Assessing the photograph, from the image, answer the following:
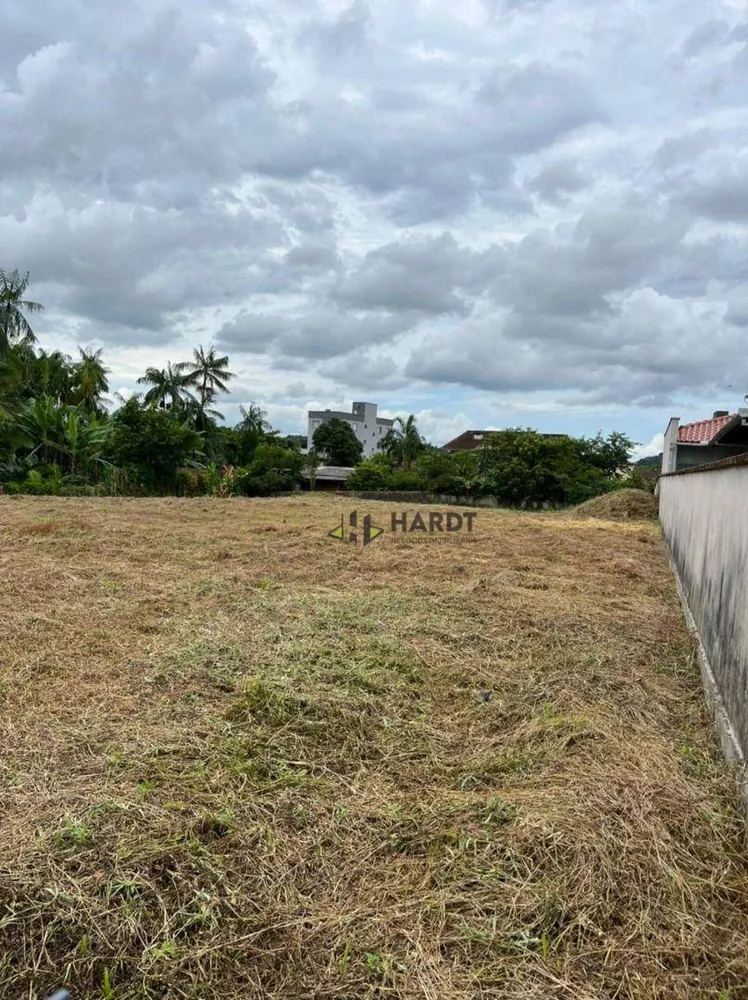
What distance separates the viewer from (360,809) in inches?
76.0

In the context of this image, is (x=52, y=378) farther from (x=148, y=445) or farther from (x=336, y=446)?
(x=336, y=446)

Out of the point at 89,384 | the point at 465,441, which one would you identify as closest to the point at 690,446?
the point at 89,384

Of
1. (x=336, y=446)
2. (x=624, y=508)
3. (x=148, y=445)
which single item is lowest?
(x=624, y=508)

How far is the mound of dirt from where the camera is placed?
536 inches

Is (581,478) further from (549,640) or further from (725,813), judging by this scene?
(725,813)

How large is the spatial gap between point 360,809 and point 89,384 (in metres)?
24.4

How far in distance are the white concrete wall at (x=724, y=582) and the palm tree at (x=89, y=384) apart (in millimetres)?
21709

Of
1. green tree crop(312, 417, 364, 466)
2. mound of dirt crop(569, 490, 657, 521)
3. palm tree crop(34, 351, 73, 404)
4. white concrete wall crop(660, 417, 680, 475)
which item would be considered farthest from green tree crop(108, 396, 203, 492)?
green tree crop(312, 417, 364, 466)

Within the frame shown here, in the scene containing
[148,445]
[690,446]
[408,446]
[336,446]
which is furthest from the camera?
[336,446]

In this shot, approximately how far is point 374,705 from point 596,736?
914mm

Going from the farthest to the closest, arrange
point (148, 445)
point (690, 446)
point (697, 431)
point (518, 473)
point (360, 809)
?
point (518, 473) < point (148, 445) < point (697, 431) < point (690, 446) < point (360, 809)

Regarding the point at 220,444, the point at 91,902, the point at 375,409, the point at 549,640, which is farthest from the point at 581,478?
the point at 375,409

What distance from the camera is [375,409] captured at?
61.7m

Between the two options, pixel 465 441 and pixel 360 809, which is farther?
pixel 465 441
